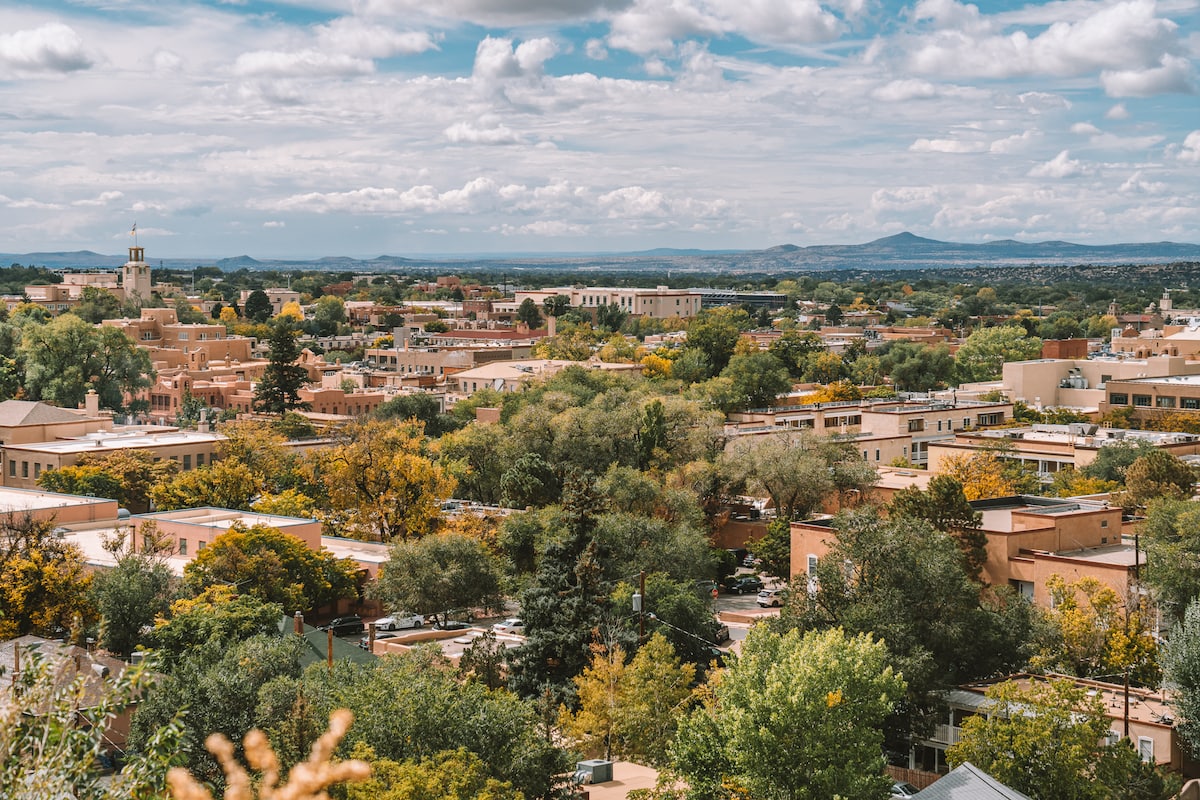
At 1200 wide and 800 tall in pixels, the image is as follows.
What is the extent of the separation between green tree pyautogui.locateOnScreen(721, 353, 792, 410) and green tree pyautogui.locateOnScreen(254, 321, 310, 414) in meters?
26.9

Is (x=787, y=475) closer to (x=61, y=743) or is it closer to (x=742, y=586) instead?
(x=742, y=586)

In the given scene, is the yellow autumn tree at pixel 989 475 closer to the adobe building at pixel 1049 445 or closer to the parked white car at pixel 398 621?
the adobe building at pixel 1049 445

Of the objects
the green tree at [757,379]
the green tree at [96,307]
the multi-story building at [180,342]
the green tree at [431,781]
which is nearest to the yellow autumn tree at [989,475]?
the green tree at [757,379]

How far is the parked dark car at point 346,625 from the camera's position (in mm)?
44094

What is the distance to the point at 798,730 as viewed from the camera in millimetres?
22781

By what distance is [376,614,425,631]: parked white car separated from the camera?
146ft

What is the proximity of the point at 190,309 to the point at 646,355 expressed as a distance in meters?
80.4

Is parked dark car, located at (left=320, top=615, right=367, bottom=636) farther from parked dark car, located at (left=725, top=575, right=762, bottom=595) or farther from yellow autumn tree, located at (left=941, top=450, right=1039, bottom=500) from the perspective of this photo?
yellow autumn tree, located at (left=941, top=450, right=1039, bottom=500)

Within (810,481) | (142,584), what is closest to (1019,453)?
(810,481)

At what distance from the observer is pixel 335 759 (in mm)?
21969

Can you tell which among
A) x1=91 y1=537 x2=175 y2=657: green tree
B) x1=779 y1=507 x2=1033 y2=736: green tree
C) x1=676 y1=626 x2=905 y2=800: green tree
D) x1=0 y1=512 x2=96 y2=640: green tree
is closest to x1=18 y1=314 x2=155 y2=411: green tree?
x1=0 y1=512 x2=96 y2=640: green tree

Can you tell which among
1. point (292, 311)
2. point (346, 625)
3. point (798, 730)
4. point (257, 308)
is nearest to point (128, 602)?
point (346, 625)

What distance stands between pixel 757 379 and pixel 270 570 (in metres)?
51.8

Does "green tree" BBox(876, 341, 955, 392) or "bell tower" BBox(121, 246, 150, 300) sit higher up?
"bell tower" BBox(121, 246, 150, 300)
